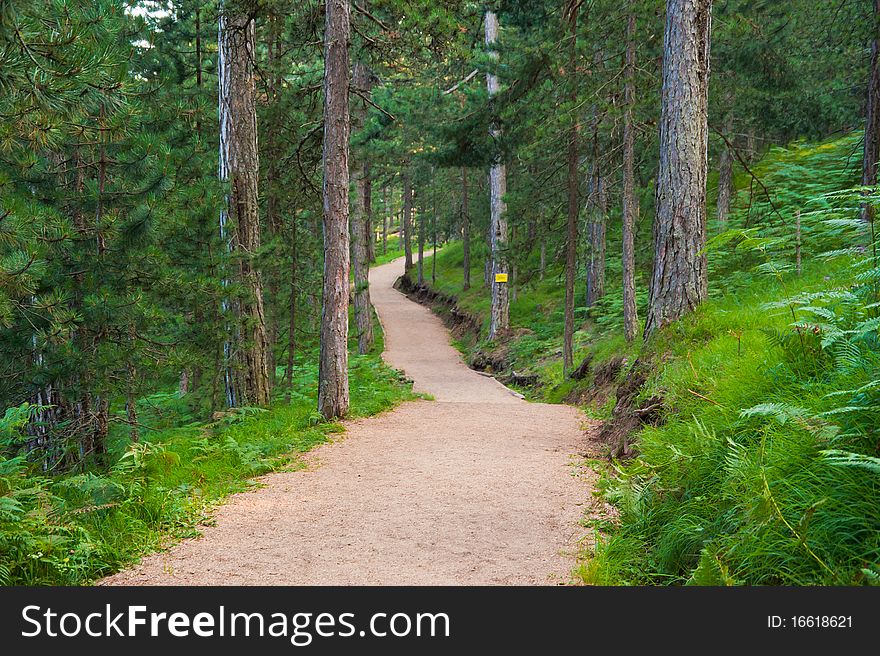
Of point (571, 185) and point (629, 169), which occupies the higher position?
point (629, 169)

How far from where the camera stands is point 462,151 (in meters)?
15.5

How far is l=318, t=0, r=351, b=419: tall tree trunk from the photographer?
9.55m

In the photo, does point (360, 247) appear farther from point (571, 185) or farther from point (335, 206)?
point (335, 206)

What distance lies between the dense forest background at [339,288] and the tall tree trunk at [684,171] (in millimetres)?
47

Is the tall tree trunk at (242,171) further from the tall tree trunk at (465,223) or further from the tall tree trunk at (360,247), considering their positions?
the tall tree trunk at (465,223)

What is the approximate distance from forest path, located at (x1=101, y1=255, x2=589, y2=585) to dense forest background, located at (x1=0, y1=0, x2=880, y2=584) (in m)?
0.37

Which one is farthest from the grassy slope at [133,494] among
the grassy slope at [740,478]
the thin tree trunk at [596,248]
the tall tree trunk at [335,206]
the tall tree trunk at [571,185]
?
the thin tree trunk at [596,248]

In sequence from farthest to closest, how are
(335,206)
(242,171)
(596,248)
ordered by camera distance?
1. (596,248)
2. (242,171)
3. (335,206)

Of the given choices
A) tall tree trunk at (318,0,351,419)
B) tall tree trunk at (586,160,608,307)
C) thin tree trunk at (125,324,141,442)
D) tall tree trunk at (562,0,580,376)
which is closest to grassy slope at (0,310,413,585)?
thin tree trunk at (125,324,141,442)

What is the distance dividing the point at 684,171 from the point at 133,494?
282 inches

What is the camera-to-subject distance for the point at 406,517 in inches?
198

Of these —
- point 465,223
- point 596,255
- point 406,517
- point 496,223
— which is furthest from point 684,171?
point 465,223

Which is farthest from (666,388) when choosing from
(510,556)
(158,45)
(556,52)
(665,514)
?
(158,45)

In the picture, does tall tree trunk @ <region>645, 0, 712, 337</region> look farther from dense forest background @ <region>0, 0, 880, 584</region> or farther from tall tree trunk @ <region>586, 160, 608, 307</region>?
tall tree trunk @ <region>586, 160, 608, 307</region>
